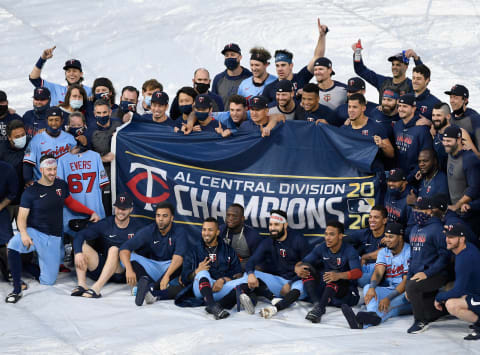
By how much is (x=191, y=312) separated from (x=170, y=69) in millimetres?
12404

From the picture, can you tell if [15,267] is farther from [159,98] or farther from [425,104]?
[425,104]

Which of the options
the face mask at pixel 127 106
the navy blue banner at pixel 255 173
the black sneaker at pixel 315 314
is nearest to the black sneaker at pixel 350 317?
the black sneaker at pixel 315 314

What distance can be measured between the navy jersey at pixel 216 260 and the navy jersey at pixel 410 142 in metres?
2.32

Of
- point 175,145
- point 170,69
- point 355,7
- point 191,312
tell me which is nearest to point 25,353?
point 191,312

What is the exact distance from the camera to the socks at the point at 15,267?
841 centimetres

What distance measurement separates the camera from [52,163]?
8.72 metres

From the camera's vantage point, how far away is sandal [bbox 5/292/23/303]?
8227mm

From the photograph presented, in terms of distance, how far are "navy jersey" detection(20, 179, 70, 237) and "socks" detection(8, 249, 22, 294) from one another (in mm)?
453

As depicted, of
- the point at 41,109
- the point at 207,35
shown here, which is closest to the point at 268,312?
the point at 41,109

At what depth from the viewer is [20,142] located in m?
9.03

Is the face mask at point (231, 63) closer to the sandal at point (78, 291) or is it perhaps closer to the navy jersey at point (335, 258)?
the navy jersey at point (335, 258)

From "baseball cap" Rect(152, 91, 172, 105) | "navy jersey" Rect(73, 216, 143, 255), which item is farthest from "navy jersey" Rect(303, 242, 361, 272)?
"baseball cap" Rect(152, 91, 172, 105)

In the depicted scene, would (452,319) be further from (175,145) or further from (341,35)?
(341,35)

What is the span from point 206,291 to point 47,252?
2189 mm
